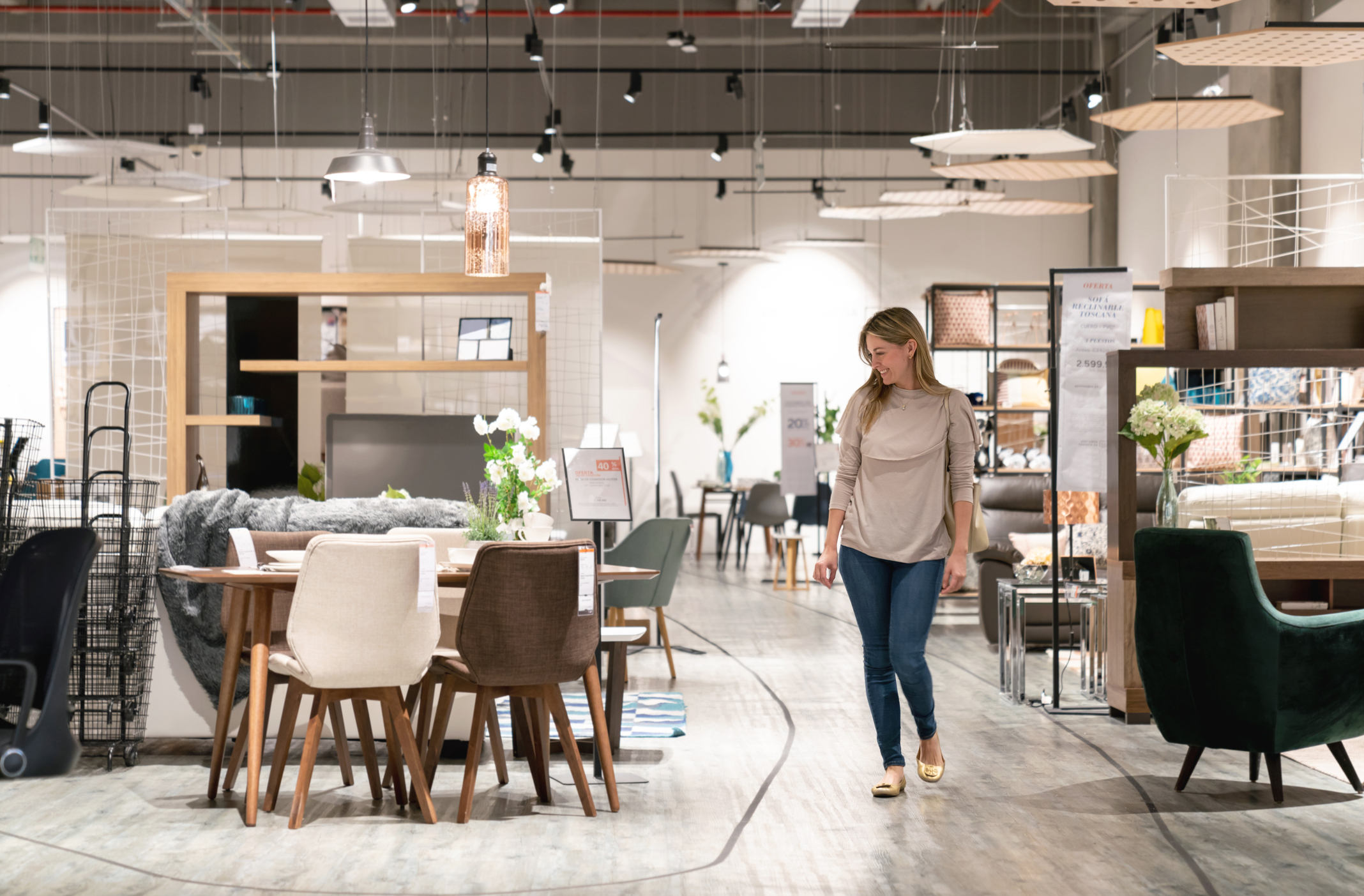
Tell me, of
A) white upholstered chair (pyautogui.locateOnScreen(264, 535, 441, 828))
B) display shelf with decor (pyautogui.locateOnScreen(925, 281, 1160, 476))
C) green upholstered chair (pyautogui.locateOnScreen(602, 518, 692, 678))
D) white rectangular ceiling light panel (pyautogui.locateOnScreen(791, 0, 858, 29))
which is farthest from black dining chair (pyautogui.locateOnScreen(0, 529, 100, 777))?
white rectangular ceiling light panel (pyautogui.locateOnScreen(791, 0, 858, 29))

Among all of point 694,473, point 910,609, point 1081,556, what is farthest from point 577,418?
point 910,609

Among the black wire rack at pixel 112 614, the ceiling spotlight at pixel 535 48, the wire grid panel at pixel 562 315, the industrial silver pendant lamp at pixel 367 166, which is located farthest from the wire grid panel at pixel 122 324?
the black wire rack at pixel 112 614

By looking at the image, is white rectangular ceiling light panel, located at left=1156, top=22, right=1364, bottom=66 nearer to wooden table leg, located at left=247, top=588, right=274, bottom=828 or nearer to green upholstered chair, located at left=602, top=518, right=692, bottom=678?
green upholstered chair, located at left=602, top=518, right=692, bottom=678

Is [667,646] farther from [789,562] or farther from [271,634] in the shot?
[789,562]

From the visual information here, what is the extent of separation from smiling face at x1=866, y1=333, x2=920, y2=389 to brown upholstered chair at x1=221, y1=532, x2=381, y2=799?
6.24 ft

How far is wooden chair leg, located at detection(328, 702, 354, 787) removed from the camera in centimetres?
389

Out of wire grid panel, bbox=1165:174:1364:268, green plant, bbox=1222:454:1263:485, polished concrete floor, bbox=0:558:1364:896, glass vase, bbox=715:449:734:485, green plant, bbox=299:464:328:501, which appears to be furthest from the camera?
glass vase, bbox=715:449:734:485

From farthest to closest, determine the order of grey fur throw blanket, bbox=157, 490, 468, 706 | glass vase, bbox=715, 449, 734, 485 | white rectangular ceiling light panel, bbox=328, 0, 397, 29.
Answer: glass vase, bbox=715, 449, 734, 485
white rectangular ceiling light panel, bbox=328, 0, 397, 29
grey fur throw blanket, bbox=157, 490, 468, 706

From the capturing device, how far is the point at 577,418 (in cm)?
1045

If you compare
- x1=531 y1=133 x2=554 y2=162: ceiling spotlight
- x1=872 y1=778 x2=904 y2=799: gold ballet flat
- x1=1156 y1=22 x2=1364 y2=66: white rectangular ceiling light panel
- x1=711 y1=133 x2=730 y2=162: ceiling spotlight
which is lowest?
x1=872 y1=778 x2=904 y2=799: gold ballet flat

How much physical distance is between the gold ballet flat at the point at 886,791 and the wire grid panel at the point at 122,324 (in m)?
6.48

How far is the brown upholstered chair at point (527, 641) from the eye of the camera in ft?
11.3

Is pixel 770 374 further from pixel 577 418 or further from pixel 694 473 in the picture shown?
pixel 577 418

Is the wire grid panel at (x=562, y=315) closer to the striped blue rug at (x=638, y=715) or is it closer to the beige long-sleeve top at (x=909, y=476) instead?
the striped blue rug at (x=638, y=715)
